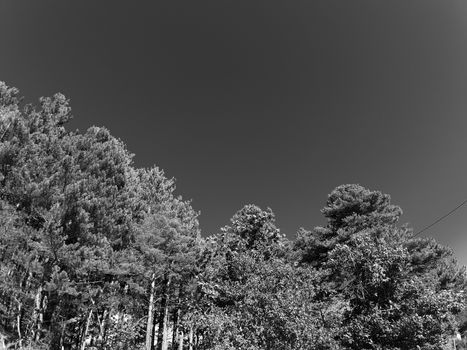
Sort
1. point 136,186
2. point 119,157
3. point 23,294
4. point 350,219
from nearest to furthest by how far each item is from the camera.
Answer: point 23,294 < point 119,157 < point 136,186 < point 350,219

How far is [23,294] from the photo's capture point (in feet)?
41.5

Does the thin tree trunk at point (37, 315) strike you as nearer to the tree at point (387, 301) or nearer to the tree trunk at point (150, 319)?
the tree trunk at point (150, 319)

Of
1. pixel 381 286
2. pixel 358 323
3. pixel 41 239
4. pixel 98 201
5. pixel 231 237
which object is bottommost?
pixel 358 323

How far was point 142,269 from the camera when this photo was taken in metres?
16.4

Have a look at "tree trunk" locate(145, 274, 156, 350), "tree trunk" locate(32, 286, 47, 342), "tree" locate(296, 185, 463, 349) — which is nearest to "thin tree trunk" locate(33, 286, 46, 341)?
"tree trunk" locate(32, 286, 47, 342)

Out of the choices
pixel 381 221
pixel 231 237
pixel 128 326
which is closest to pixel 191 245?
pixel 231 237

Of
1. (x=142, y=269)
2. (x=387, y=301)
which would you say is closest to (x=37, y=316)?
(x=142, y=269)

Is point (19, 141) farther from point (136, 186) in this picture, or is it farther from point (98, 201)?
point (136, 186)

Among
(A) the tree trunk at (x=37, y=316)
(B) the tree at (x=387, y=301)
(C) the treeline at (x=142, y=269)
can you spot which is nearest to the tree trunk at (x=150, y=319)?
(C) the treeline at (x=142, y=269)

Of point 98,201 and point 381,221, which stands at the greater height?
point 381,221

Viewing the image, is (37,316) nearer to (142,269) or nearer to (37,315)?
(37,315)

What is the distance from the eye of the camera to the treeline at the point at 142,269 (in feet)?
34.1

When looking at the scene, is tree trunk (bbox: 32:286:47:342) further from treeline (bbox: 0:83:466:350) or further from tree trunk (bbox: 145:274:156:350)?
tree trunk (bbox: 145:274:156:350)

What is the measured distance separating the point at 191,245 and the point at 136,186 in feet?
15.5
